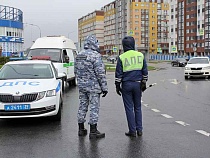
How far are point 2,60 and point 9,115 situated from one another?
110 ft

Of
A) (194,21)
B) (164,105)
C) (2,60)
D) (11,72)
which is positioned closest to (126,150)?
(11,72)

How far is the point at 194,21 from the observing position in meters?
108

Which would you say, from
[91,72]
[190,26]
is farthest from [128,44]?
[190,26]

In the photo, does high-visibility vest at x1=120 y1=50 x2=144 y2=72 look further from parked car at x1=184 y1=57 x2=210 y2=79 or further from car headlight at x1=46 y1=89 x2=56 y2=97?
parked car at x1=184 y1=57 x2=210 y2=79

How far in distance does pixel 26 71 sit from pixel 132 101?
3.73 metres

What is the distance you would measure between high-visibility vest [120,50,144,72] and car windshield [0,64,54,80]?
10.2 ft

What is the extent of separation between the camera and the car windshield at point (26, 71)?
956cm

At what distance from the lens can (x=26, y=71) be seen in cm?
987

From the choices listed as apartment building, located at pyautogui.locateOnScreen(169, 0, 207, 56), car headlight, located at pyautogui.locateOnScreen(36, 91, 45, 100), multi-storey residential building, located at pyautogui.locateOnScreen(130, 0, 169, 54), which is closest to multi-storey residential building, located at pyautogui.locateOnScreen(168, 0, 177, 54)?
apartment building, located at pyautogui.locateOnScreen(169, 0, 207, 56)

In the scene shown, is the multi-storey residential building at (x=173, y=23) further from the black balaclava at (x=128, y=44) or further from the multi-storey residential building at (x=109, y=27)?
the black balaclava at (x=128, y=44)

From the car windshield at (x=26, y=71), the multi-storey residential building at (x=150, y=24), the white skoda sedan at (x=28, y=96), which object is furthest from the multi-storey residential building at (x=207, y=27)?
the white skoda sedan at (x=28, y=96)

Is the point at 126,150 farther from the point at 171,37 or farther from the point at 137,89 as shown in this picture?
the point at 171,37

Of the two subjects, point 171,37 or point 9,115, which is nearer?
point 9,115

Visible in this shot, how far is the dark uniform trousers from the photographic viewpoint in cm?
724
